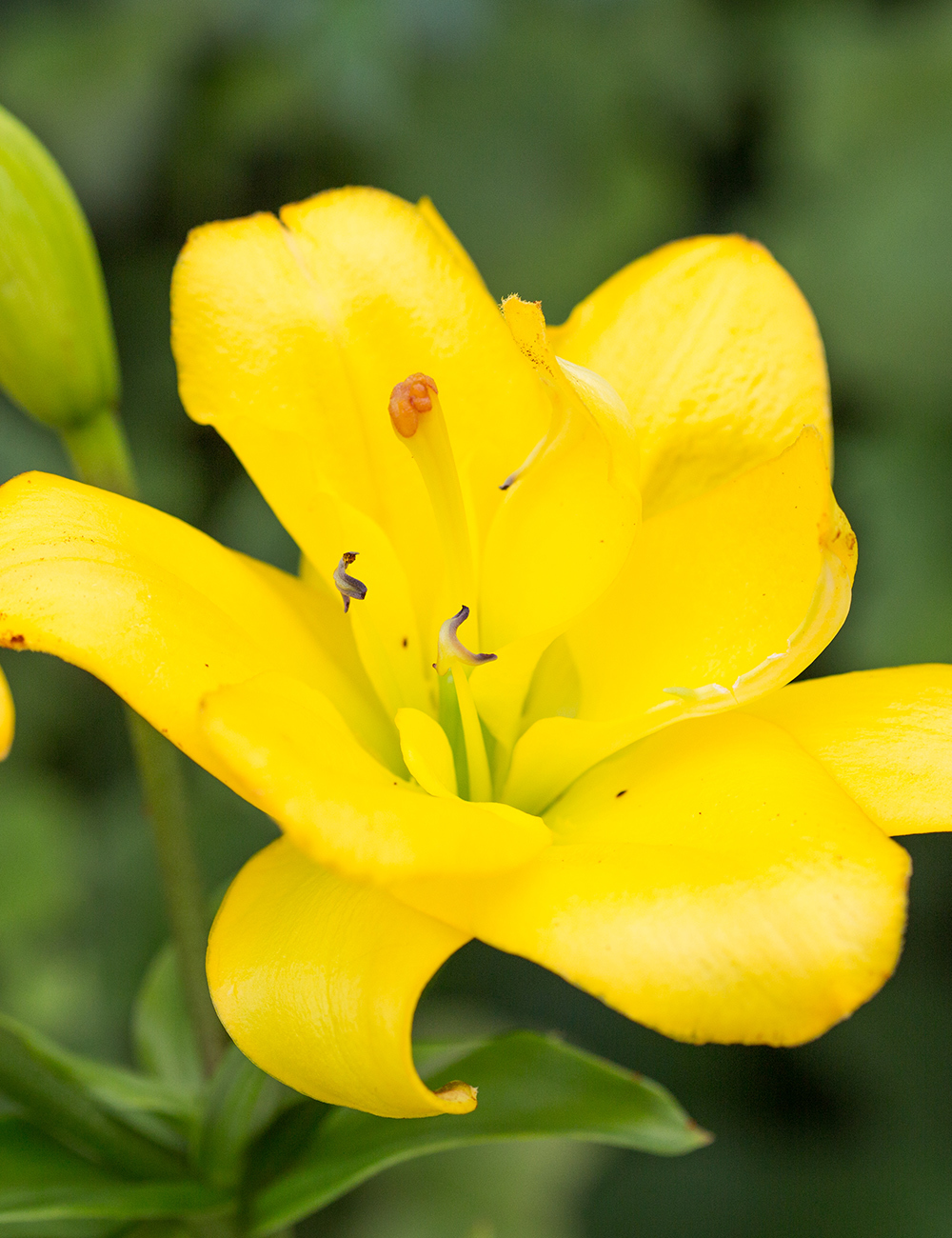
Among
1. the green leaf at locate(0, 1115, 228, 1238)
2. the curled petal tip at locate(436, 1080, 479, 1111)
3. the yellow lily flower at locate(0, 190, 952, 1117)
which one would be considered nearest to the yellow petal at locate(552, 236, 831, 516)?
the yellow lily flower at locate(0, 190, 952, 1117)

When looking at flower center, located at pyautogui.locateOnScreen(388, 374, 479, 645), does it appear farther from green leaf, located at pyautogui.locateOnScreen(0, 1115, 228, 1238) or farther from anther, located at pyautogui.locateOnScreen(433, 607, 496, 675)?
green leaf, located at pyautogui.locateOnScreen(0, 1115, 228, 1238)

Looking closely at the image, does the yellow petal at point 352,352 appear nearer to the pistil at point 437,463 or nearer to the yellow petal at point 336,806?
the pistil at point 437,463

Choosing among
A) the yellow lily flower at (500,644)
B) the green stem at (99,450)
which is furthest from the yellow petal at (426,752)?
the green stem at (99,450)

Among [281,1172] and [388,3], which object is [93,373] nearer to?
[281,1172]

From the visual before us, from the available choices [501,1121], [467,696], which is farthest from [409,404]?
[501,1121]

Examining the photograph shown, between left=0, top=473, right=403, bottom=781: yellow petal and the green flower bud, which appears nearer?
left=0, top=473, right=403, bottom=781: yellow petal

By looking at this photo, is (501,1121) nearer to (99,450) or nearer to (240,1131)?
(240,1131)
